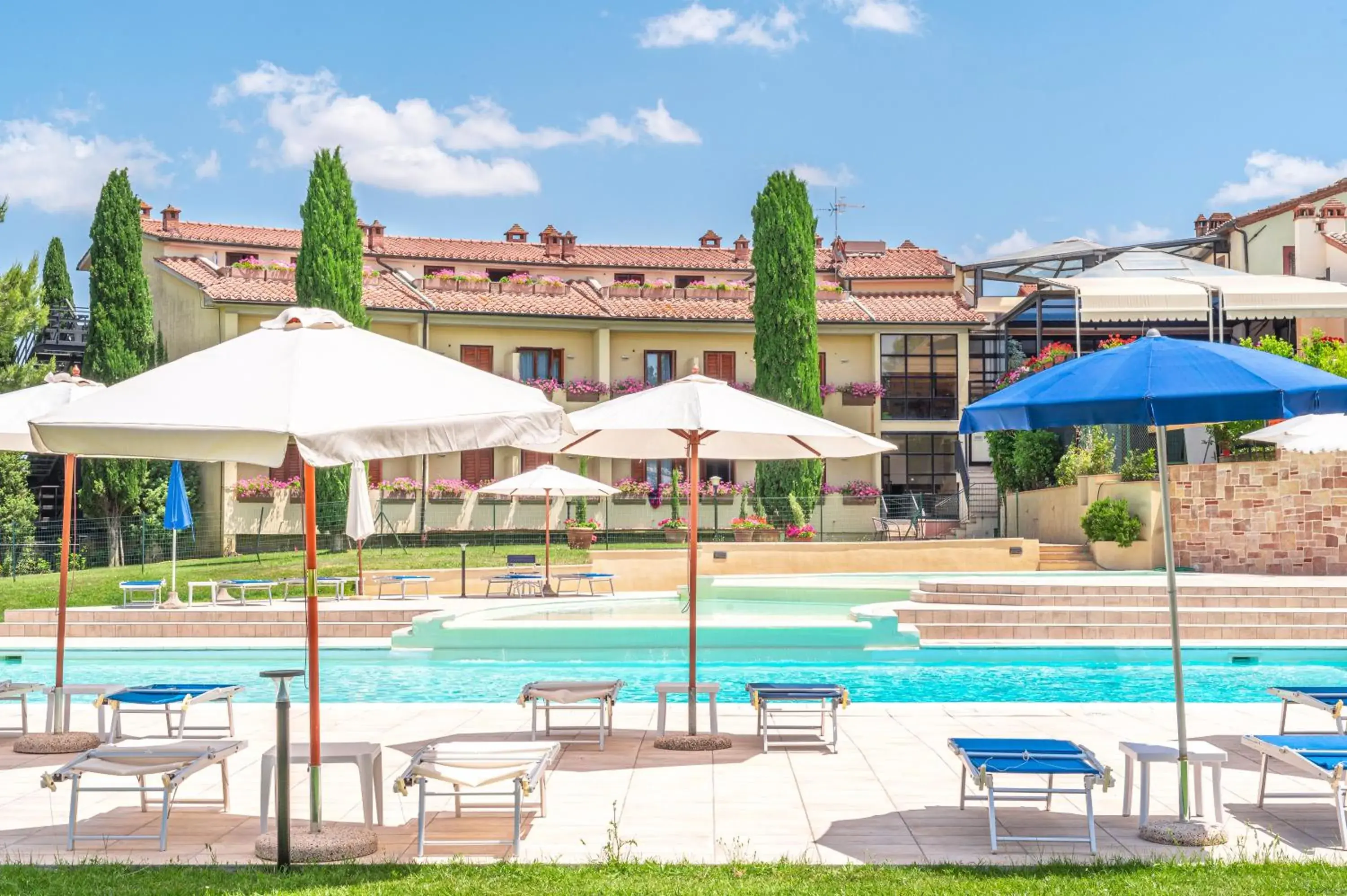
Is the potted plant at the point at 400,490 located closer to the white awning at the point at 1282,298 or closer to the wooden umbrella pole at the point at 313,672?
the white awning at the point at 1282,298

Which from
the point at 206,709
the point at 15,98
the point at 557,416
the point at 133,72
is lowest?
the point at 206,709

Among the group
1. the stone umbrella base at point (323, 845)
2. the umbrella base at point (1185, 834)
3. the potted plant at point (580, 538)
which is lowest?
the umbrella base at point (1185, 834)

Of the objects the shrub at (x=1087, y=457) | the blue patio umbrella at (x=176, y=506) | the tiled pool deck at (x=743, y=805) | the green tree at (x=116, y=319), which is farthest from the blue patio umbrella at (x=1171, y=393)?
the green tree at (x=116, y=319)

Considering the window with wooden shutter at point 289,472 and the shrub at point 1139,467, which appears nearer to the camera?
the shrub at point 1139,467

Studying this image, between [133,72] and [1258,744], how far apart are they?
2092cm

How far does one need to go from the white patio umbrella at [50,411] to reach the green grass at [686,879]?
155 inches

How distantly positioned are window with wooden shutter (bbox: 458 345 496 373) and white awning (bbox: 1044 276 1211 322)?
55.5 ft

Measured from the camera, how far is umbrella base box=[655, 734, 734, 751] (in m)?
8.55

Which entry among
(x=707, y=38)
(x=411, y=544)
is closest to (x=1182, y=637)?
(x=707, y=38)

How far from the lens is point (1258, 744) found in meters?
6.53

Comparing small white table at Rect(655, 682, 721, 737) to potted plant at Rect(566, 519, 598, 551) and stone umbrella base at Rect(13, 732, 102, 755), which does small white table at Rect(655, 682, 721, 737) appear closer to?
stone umbrella base at Rect(13, 732, 102, 755)

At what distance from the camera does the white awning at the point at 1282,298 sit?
23.1 metres

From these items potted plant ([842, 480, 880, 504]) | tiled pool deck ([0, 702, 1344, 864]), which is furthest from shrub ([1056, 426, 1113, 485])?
tiled pool deck ([0, 702, 1344, 864])

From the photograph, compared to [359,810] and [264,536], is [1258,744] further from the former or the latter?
[264,536]
